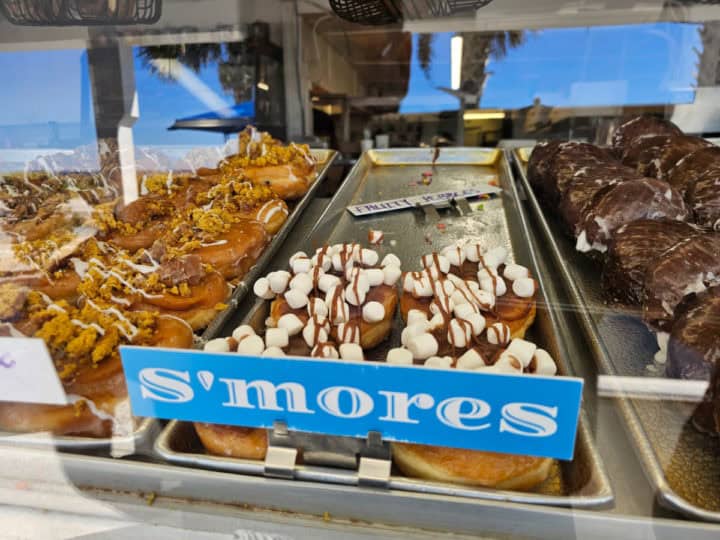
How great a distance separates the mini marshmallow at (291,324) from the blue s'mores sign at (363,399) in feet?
1.37

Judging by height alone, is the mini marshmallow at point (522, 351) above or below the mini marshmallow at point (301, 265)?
below

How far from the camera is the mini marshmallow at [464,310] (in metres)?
1.53

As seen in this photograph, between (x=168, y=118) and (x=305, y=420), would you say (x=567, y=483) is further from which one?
(x=168, y=118)

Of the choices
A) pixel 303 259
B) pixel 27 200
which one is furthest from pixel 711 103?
pixel 27 200

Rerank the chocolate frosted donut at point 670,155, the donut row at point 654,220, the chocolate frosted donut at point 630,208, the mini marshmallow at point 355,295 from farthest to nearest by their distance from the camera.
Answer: the chocolate frosted donut at point 670,155, the chocolate frosted donut at point 630,208, the mini marshmallow at point 355,295, the donut row at point 654,220

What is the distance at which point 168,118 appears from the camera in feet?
9.33

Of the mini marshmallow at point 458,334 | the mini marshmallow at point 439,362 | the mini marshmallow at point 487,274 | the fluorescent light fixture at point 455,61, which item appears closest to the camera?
the mini marshmallow at point 439,362

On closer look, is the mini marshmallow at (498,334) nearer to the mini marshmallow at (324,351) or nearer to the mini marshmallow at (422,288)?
the mini marshmallow at (422,288)

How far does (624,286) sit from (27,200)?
7.81 ft

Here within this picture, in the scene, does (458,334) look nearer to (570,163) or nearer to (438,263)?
(438,263)

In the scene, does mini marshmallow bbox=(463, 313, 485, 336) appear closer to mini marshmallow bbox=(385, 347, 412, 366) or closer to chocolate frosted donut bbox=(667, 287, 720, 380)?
mini marshmallow bbox=(385, 347, 412, 366)

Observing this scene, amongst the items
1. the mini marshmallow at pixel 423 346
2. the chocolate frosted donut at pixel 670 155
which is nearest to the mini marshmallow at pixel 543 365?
the mini marshmallow at pixel 423 346

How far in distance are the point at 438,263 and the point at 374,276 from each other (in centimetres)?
25

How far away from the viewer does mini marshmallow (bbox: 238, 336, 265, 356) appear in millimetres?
1319
